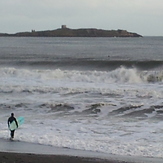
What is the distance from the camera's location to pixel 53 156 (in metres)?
12.2

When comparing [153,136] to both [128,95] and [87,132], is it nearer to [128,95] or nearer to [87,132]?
[87,132]

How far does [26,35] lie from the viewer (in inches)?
7795

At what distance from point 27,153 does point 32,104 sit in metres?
8.93

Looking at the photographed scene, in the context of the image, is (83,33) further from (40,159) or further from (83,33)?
(40,159)

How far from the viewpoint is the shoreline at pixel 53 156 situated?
1173 centimetres

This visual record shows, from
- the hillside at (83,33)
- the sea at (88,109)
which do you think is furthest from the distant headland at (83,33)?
the sea at (88,109)

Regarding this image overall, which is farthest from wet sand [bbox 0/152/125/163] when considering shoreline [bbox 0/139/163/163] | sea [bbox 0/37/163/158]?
sea [bbox 0/37/163/158]

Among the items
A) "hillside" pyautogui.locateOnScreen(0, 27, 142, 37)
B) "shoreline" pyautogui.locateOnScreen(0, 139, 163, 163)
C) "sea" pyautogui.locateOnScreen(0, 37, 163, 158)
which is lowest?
"shoreline" pyautogui.locateOnScreen(0, 139, 163, 163)

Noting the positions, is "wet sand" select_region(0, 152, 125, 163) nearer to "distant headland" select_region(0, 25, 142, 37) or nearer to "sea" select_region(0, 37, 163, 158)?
"sea" select_region(0, 37, 163, 158)

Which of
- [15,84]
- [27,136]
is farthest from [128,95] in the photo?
[27,136]

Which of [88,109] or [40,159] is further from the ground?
[88,109]

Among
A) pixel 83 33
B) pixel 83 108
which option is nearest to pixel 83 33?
pixel 83 33

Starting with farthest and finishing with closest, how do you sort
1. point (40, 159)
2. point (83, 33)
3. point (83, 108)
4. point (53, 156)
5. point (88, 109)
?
point (83, 33) → point (83, 108) → point (88, 109) → point (53, 156) → point (40, 159)

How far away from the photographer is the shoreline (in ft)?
38.5
